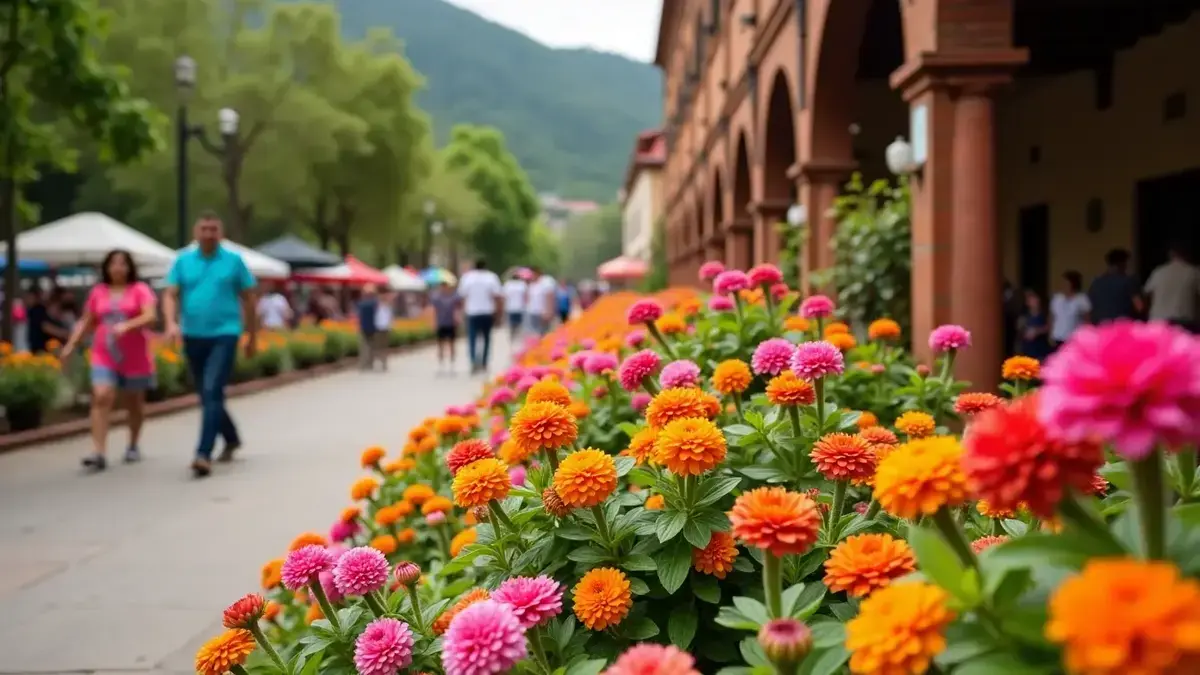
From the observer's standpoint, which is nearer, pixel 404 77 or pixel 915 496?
pixel 915 496

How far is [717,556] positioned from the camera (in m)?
1.56

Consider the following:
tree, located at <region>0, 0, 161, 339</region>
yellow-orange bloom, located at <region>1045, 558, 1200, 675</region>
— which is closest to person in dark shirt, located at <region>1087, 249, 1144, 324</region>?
yellow-orange bloom, located at <region>1045, 558, 1200, 675</region>

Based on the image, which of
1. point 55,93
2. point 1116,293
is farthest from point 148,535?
point 1116,293

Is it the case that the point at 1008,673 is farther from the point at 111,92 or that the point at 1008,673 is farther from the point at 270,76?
the point at 270,76

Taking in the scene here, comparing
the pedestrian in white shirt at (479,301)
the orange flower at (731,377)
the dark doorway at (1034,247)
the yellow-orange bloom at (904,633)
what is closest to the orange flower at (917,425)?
the orange flower at (731,377)

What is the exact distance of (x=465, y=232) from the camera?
2195 inches

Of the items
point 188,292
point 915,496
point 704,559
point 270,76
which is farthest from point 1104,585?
point 270,76

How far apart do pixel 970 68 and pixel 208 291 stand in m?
5.14

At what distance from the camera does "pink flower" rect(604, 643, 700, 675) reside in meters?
0.90

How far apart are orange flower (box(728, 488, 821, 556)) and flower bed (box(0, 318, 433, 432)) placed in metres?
8.96

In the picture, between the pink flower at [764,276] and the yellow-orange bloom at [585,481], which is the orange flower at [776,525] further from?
the pink flower at [764,276]

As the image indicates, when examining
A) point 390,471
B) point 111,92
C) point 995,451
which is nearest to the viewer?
point 995,451

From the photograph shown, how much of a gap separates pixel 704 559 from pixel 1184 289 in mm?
8548

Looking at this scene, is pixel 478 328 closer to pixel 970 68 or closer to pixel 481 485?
pixel 970 68
